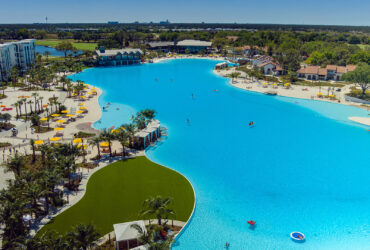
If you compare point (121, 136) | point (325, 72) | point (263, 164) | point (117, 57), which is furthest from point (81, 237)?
point (117, 57)

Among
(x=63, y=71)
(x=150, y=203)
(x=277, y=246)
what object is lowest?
(x=277, y=246)

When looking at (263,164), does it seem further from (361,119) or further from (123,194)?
(361,119)

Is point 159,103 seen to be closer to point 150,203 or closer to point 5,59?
point 150,203

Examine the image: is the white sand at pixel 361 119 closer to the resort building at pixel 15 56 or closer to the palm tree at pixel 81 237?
the palm tree at pixel 81 237

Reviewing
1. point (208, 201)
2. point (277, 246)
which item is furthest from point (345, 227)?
point (208, 201)

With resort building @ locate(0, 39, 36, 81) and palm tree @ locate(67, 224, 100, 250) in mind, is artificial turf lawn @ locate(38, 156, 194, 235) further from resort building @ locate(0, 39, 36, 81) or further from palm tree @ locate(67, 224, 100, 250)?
resort building @ locate(0, 39, 36, 81)

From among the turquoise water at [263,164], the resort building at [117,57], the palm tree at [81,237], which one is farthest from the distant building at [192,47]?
the palm tree at [81,237]

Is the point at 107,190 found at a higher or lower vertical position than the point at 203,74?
lower
